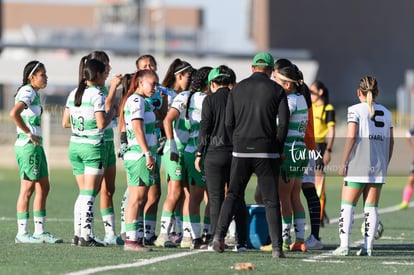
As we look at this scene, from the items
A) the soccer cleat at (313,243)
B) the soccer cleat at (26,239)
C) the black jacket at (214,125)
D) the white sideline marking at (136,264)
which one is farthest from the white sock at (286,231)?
the soccer cleat at (26,239)

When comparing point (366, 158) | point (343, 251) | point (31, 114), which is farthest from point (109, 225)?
point (366, 158)

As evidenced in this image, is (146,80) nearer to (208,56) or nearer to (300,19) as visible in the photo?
(208,56)

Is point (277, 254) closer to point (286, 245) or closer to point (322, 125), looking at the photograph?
point (286, 245)

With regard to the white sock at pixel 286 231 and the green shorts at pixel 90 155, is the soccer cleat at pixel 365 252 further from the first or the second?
the green shorts at pixel 90 155

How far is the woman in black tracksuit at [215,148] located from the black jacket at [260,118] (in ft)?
1.74

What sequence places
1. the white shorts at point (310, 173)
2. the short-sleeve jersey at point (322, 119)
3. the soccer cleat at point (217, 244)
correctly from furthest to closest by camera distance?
the short-sleeve jersey at point (322, 119)
the white shorts at point (310, 173)
the soccer cleat at point (217, 244)

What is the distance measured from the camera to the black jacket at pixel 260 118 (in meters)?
12.5

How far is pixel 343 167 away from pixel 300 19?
219 ft

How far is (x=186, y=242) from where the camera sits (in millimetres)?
13945

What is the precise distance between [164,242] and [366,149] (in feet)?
8.90

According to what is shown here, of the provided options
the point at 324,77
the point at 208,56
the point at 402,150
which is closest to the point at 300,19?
the point at 324,77

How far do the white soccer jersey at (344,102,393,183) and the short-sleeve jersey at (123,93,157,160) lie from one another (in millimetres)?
2216

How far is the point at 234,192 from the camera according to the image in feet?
41.7

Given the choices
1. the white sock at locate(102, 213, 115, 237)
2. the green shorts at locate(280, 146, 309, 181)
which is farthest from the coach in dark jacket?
the white sock at locate(102, 213, 115, 237)
